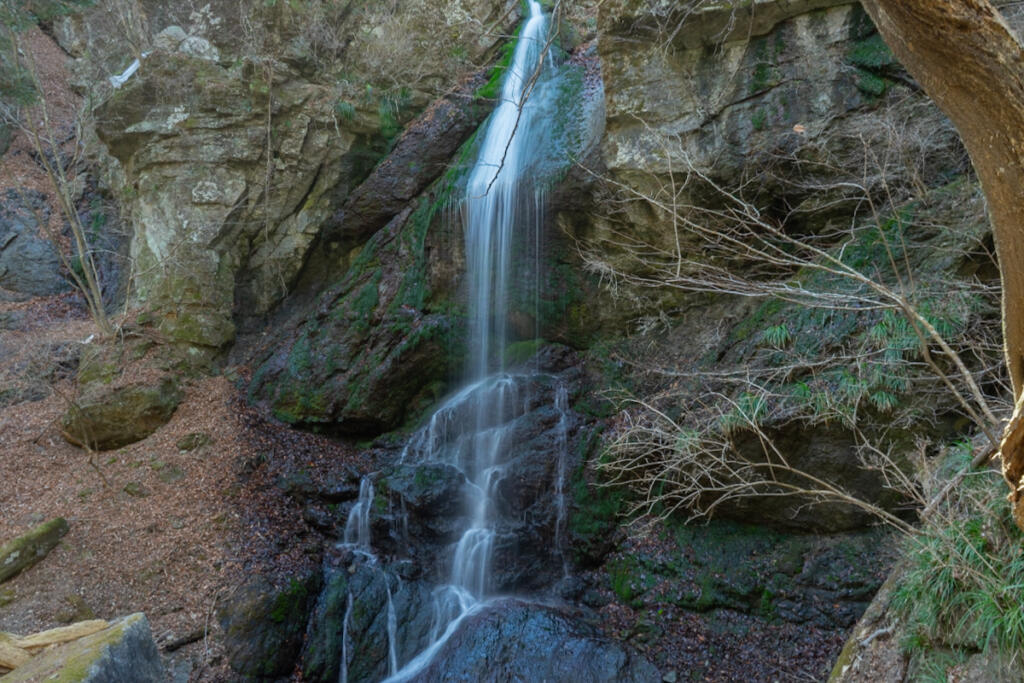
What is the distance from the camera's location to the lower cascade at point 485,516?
697 centimetres

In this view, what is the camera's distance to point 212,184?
11.7 m

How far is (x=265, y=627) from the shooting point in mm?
6918

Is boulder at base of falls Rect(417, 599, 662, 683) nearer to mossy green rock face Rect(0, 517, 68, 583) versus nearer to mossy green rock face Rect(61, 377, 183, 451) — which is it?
mossy green rock face Rect(0, 517, 68, 583)

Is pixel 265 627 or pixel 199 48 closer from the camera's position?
pixel 265 627

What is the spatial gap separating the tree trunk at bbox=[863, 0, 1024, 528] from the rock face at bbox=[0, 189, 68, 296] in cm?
1712

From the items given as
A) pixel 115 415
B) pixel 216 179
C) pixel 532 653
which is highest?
pixel 216 179

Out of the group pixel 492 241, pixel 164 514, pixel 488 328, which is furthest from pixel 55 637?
pixel 492 241

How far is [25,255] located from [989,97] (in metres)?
18.1

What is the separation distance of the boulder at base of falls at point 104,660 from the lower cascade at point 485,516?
2.07 meters

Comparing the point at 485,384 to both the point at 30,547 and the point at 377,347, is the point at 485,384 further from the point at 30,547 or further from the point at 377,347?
the point at 30,547

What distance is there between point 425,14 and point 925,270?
1072 cm

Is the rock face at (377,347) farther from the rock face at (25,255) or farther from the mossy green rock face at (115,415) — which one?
the rock face at (25,255)

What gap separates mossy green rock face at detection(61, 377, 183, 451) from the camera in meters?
9.53

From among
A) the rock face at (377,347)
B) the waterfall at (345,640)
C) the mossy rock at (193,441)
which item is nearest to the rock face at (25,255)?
the rock face at (377,347)
